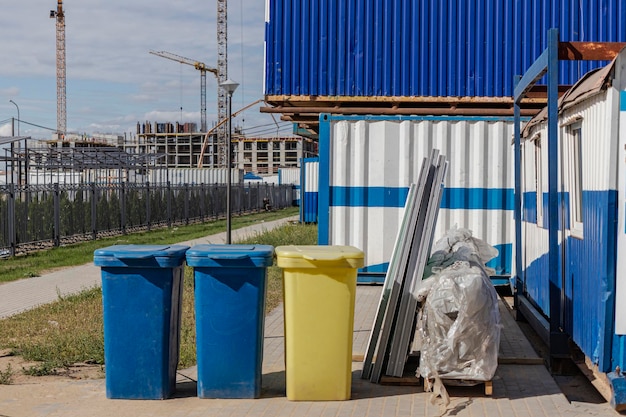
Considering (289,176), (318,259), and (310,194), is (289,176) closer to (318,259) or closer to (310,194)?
(310,194)

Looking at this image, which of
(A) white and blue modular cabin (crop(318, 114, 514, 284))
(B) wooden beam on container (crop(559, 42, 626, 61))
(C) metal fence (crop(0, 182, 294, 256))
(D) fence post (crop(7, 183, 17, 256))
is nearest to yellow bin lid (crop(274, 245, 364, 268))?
(B) wooden beam on container (crop(559, 42, 626, 61))

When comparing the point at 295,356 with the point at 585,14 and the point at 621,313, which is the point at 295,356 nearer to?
the point at 621,313

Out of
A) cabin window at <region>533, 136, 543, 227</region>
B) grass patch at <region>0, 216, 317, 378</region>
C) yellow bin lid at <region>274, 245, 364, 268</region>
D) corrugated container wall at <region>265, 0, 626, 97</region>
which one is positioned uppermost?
corrugated container wall at <region>265, 0, 626, 97</region>

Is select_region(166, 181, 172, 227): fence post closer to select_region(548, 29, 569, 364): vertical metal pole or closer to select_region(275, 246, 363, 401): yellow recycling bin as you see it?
select_region(548, 29, 569, 364): vertical metal pole

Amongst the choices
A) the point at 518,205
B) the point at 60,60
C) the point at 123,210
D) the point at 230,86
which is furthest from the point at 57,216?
the point at 60,60

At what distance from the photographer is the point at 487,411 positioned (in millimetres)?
6469

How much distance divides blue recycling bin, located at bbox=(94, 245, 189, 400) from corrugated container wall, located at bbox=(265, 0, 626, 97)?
955cm

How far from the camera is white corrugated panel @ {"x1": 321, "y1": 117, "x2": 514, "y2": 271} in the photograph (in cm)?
1324

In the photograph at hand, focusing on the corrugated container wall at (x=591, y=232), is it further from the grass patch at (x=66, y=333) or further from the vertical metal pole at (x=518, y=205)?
the grass patch at (x=66, y=333)

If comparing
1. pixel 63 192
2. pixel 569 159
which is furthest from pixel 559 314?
pixel 63 192

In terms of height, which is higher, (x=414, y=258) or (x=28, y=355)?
(x=414, y=258)

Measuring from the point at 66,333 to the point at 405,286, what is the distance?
4318mm

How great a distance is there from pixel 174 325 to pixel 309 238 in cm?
1638

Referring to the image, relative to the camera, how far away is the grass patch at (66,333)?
329 inches
